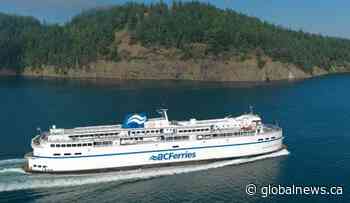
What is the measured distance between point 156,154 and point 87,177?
410 inches

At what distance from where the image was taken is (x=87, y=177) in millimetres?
61250

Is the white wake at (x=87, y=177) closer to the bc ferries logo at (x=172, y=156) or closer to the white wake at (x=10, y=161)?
the bc ferries logo at (x=172, y=156)

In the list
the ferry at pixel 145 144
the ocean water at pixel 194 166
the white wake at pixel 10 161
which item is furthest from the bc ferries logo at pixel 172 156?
the white wake at pixel 10 161

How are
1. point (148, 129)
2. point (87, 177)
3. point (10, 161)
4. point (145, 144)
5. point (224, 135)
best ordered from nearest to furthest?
1. point (87, 177)
2. point (145, 144)
3. point (10, 161)
4. point (148, 129)
5. point (224, 135)

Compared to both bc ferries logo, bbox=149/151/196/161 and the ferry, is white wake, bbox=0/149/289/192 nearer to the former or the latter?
the ferry

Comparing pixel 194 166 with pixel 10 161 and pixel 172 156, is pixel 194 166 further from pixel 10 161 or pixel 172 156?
pixel 10 161

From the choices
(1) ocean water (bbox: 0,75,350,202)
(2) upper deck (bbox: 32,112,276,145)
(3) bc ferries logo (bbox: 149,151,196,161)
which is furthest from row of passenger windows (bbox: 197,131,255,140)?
(1) ocean water (bbox: 0,75,350,202)

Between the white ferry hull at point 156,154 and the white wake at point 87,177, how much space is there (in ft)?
4.02

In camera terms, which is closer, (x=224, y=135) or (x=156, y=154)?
(x=156, y=154)

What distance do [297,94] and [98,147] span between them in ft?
324

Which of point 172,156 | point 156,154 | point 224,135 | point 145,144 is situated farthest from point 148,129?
point 224,135

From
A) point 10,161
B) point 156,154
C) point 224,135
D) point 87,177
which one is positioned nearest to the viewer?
point 87,177

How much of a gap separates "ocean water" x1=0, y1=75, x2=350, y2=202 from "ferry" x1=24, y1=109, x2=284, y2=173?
1.59 metres

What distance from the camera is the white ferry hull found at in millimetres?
62406
